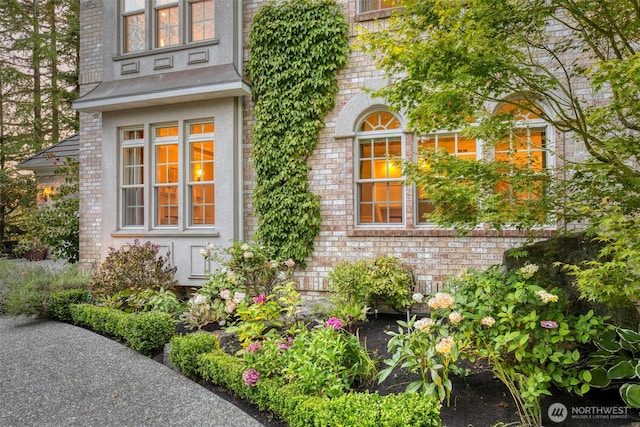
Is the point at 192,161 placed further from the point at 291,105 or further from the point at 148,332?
the point at 148,332

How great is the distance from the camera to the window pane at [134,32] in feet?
28.2

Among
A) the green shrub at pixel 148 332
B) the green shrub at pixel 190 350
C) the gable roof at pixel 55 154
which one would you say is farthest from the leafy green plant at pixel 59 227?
the green shrub at pixel 190 350

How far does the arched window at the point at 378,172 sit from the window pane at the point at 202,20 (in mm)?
3730

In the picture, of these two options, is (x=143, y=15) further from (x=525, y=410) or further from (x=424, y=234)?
(x=525, y=410)

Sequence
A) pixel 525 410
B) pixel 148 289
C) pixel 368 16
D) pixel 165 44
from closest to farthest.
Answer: pixel 525 410
pixel 148 289
pixel 368 16
pixel 165 44

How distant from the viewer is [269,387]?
3486mm

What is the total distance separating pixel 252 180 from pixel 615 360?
20.2 ft

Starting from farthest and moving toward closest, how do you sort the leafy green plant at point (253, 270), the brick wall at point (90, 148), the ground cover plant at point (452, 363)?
the brick wall at point (90, 148), the leafy green plant at point (253, 270), the ground cover plant at point (452, 363)

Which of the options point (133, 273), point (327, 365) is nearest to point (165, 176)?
point (133, 273)

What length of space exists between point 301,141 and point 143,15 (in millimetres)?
4645

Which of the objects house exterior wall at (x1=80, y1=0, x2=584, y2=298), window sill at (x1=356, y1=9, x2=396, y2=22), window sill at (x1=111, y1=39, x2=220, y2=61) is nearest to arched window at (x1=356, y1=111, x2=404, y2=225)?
house exterior wall at (x1=80, y1=0, x2=584, y2=298)

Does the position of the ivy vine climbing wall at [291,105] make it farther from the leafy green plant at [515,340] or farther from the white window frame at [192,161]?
the leafy green plant at [515,340]

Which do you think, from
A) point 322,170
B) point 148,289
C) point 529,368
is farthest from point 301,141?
point 529,368

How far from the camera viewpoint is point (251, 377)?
357 centimetres
